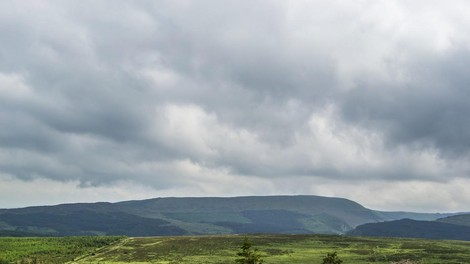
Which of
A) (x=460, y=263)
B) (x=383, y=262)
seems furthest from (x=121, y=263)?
(x=460, y=263)

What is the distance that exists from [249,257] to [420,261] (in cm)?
14295

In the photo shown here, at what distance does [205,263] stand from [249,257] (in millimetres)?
121570

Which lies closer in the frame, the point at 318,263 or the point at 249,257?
the point at 249,257

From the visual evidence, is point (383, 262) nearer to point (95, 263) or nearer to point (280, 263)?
point (280, 263)

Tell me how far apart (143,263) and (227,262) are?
3424cm

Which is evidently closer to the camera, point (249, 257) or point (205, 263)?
point (249, 257)

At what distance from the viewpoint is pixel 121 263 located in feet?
654

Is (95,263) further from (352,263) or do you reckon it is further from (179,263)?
(352,263)

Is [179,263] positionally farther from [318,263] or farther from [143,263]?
[318,263]

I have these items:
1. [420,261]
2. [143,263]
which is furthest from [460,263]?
[143,263]

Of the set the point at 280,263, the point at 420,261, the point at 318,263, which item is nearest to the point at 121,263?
the point at 280,263

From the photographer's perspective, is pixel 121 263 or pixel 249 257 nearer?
pixel 249 257

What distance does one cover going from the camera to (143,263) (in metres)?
198

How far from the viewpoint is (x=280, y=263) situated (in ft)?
655
